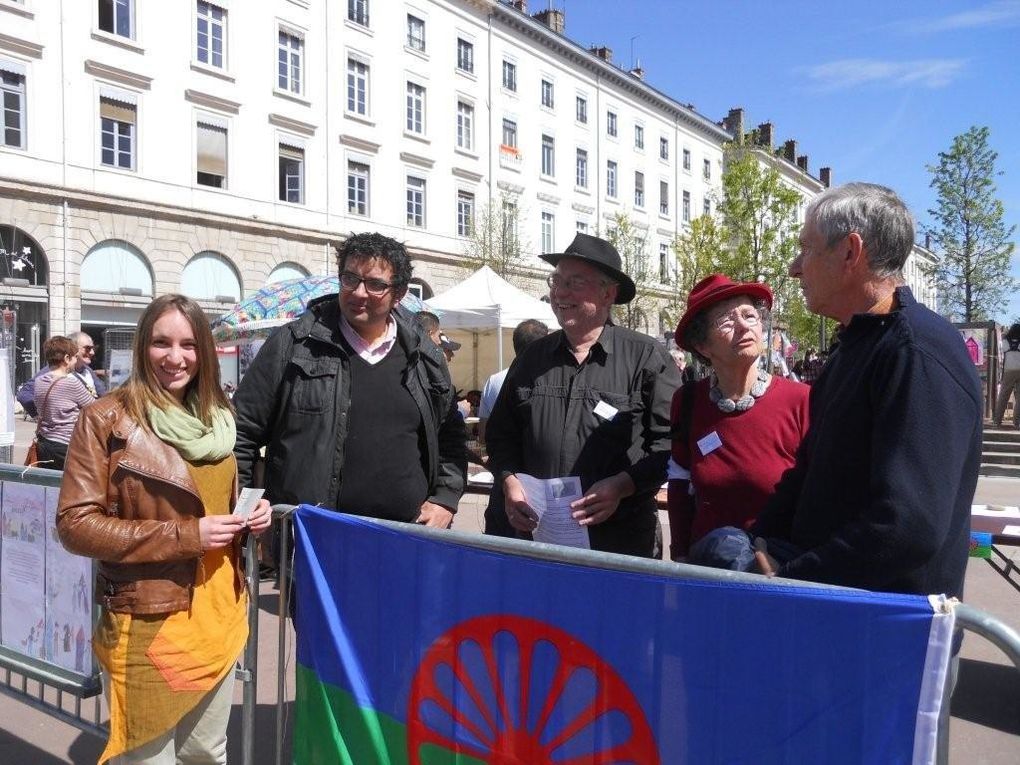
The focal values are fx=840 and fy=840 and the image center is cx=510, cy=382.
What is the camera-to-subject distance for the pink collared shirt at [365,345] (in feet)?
10.0

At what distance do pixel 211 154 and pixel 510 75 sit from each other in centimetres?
1496

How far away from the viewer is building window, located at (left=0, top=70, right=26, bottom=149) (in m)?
19.9

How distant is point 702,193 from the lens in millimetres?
49219

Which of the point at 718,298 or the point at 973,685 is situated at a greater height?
the point at 718,298

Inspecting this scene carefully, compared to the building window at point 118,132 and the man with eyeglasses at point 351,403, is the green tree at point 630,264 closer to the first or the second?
the building window at point 118,132

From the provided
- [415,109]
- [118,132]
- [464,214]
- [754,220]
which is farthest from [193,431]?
[464,214]

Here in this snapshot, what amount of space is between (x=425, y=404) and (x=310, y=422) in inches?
17.1

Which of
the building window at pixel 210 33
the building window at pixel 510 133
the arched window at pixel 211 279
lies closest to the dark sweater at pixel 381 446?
the arched window at pixel 211 279

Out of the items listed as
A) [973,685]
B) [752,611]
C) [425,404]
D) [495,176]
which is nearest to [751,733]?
[752,611]

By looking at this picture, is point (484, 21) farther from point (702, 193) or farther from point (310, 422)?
point (310, 422)

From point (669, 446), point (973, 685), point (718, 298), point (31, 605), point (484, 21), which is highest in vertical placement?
point (484, 21)

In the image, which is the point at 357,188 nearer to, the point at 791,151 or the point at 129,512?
the point at 129,512

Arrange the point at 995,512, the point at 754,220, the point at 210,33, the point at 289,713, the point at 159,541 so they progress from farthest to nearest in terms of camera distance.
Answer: the point at 754,220
the point at 210,33
the point at 995,512
the point at 289,713
the point at 159,541

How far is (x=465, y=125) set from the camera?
108 feet
